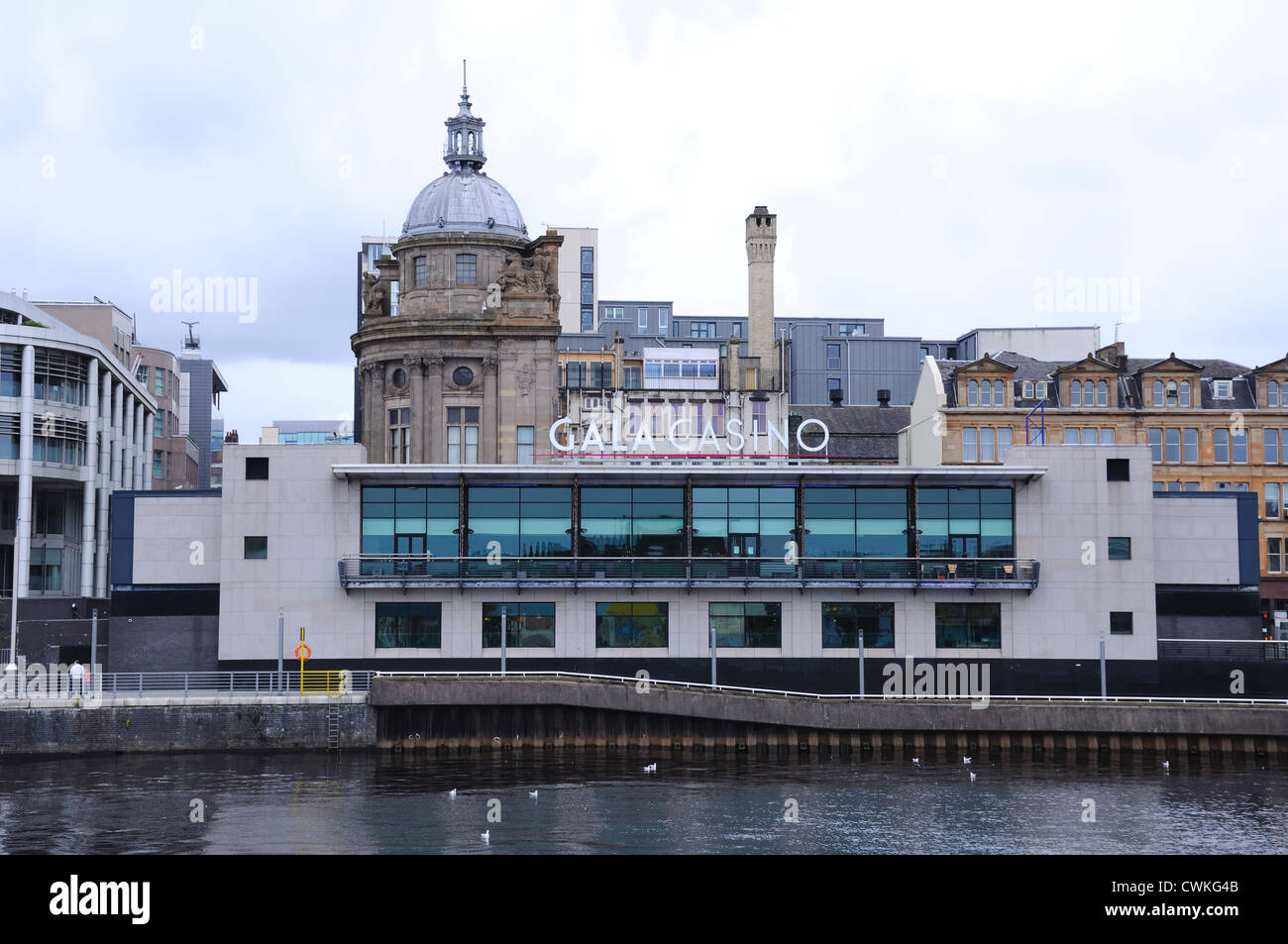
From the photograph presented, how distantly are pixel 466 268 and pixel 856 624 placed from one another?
3947 cm

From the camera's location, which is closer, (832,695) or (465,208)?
(832,695)

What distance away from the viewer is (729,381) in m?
123

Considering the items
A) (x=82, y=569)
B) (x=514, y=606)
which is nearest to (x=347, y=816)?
(x=514, y=606)

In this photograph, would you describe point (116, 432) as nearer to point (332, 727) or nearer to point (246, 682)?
point (246, 682)

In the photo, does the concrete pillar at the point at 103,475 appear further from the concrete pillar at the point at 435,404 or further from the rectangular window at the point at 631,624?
the rectangular window at the point at 631,624

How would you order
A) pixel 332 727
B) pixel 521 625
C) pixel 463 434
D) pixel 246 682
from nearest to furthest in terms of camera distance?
pixel 332 727 < pixel 246 682 < pixel 521 625 < pixel 463 434

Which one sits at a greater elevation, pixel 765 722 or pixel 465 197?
pixel 465 197

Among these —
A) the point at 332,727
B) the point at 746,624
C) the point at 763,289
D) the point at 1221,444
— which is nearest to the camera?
the point at 332,727

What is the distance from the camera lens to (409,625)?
7638 cm

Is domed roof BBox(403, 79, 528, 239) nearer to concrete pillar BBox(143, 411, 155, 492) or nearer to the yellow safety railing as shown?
the yellow safety railing

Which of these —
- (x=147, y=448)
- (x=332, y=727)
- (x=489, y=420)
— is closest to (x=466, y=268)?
(x=489, y=420)

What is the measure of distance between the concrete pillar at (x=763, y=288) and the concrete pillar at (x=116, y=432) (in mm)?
53195
